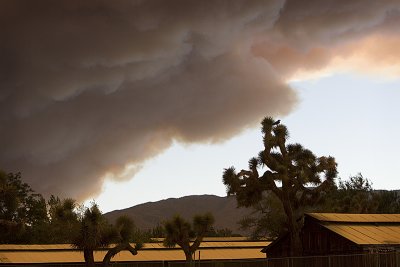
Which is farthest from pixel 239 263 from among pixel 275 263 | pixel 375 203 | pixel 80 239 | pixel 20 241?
pixel 20 241

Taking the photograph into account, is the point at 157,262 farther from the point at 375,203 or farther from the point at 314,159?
the point at 375,203

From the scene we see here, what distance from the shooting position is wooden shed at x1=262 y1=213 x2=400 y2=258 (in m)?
46.9

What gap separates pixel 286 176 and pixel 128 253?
19.4 meters

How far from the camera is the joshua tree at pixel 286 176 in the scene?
49938 mm

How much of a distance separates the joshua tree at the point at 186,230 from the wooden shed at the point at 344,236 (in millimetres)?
6412

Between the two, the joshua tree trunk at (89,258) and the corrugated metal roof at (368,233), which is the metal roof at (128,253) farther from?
the corrugated metal roof at (368,233)

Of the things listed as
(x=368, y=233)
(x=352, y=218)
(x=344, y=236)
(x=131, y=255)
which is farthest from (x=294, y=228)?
(x=131, y=255)

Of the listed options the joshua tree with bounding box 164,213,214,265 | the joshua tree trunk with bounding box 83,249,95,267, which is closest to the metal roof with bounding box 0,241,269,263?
the joshua tree trunk with bounding box 83,249,95,267

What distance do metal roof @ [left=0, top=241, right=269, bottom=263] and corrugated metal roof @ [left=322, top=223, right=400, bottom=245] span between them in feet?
48.7

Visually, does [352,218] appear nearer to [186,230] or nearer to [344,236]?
[344,236]

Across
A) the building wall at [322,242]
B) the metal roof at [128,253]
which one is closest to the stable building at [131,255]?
the metal roof at [128,253]

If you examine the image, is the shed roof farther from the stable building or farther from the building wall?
the stable building

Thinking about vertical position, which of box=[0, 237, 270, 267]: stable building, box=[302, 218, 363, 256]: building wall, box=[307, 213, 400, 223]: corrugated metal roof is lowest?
box=[0, 237, 270, 267]: stable building

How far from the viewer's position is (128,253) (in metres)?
61.8
